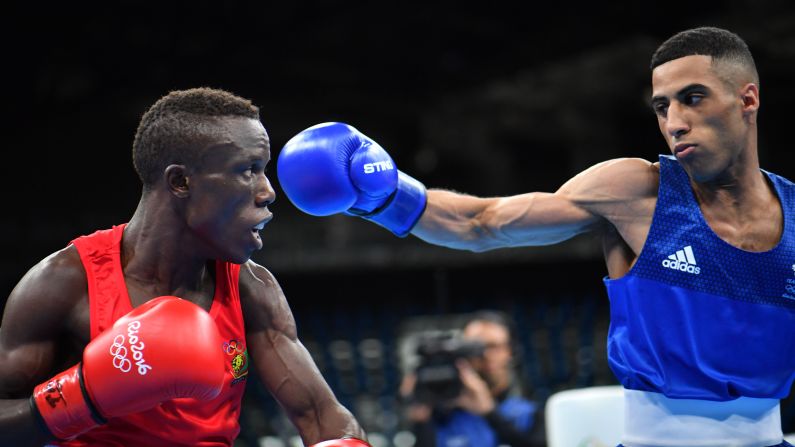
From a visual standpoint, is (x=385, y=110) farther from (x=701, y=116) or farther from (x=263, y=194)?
(x=263, y=194)

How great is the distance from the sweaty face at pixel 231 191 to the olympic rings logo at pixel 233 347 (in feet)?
0.67

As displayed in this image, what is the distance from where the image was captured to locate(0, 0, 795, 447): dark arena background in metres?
10.0

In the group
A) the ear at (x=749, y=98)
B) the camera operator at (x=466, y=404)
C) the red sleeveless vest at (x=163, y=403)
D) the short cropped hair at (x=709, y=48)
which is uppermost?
the short cropped hair at (x=709, y=48)

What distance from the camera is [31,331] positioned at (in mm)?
1938

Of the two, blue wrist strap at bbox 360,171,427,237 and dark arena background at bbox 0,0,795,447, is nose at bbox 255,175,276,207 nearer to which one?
blue wrist strap at bbox 360,171,427,237

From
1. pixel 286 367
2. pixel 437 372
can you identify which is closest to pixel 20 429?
pixel 286 367

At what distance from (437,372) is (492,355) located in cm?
67

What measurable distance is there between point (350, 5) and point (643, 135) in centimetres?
431

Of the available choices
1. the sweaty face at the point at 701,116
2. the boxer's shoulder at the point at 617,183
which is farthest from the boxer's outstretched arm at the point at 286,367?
the sweaty face at the point at 701,116

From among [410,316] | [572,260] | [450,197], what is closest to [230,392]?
[450,197]

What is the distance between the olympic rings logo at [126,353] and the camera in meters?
1.81

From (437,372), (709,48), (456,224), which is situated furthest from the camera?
(437,372)

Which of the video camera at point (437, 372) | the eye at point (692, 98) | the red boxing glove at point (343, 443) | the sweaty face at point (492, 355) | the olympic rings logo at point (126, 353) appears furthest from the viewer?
the sweaty face at point (492, 355)

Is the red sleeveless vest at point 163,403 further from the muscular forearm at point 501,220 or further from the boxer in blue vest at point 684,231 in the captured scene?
the muscular forearm at point 501,220
